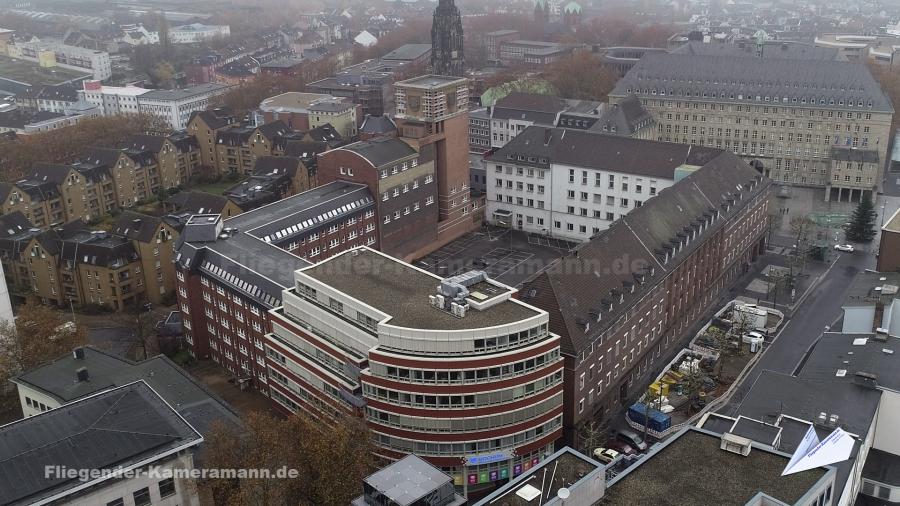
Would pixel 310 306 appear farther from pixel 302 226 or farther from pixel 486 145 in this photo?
pixel 486 145

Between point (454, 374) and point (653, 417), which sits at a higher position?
point (454, 374)

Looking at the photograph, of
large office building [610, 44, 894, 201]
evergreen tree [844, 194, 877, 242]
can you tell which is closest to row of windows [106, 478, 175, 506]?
evergreen tree [844, 194, 877, 242]

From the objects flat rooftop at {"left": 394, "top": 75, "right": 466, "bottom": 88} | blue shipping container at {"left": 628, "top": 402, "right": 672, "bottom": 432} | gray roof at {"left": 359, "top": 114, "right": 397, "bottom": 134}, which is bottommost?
blue shipping container at {"left": 628, "top": 402, "right": 672, "bottom": 432}

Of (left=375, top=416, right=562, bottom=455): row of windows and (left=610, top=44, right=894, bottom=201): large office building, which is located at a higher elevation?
(left=610, top=44, right=894, bottom=201): large office building

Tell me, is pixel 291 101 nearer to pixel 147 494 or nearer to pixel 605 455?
pixel 605 455

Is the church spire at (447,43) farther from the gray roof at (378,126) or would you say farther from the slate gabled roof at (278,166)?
the gray roof at (378,126)

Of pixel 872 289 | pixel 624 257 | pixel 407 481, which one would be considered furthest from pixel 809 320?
pixel 407 481

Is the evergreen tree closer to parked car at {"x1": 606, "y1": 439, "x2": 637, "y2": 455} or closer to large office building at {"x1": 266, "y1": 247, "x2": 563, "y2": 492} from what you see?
parked car at {"x1": 606, "y1": 439, "x2": 637, "y2": 455}
